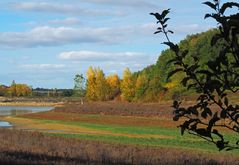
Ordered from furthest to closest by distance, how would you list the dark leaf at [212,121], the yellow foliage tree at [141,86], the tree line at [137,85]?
the yellow foliage tree at [141,86] < the tree line at [137,85] < the dark leaf at [212,121]

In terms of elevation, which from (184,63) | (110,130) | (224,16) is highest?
(224,16)

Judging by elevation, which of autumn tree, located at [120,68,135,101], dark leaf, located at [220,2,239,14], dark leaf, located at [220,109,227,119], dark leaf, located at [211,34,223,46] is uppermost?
autumn tree, located at [120,68,135,101]

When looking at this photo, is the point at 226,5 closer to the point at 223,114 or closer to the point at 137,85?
the point at 223,114

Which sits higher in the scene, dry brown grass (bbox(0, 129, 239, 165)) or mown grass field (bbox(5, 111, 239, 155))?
dry brown grass (bbox(0, 129, 239, 165))

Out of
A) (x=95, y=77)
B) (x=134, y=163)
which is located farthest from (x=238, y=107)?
(x=95, y=77)

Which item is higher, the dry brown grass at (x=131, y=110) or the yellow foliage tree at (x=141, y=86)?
the yellow foliage tree at (x=141, y=86)

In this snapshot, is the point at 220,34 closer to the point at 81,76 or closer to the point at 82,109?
the point at 82,109

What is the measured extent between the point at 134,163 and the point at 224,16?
1158 centimetres

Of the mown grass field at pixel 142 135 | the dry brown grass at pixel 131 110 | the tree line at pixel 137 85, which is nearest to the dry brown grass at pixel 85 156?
the mown grass field at pixel 142 135

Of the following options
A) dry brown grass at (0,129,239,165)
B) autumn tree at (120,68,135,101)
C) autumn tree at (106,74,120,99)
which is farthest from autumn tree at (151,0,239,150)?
autumn tree at (106,74,120,99)

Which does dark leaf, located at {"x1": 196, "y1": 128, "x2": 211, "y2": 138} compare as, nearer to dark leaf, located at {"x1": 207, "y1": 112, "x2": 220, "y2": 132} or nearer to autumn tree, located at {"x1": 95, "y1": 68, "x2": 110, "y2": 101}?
dark leaf, located at {"x1": 207, "y1": 112, "x2": 220, "y2": 132}

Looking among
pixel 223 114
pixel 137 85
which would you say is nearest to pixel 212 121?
pixel 223 114

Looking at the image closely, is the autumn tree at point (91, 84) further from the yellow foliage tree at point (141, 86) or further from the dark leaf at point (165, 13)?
the dark leaf at point (165, 13)

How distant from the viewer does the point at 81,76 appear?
539 feet
